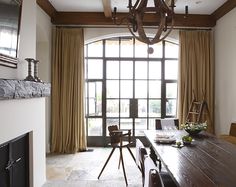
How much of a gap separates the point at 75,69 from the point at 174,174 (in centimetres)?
437

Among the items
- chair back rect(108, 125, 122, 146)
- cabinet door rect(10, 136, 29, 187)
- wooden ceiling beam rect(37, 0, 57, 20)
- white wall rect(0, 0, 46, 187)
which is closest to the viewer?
white wall rect(0, 0, 46, 187)

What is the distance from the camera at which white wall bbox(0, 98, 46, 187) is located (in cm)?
268

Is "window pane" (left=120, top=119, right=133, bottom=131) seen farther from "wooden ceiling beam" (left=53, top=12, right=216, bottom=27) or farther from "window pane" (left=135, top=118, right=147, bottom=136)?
"wooden ceiling beam" (left=53, top=12, right=216, bottom=27)

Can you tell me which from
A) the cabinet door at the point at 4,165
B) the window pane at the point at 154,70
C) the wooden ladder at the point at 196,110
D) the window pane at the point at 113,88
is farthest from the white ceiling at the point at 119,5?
the cabinet door at the point at 4,165

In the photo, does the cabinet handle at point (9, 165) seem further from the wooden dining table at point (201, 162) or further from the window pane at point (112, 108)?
the window pane at point (112, 108)

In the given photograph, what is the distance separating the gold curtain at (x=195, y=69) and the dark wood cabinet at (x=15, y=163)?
384 cm

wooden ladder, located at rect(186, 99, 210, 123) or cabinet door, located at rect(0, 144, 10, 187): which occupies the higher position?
wooden ladder, located at rect(186, 99, 210, 123)

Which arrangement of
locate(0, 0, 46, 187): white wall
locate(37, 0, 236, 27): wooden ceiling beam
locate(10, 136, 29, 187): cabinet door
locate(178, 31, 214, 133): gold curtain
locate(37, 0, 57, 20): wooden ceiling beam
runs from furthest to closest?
locate(178, 31, 214, 133): gold curtain → locate(37, 0, 236, 27): wooden ceiling beam → locate(37, 0, 57, 20): wooden ceiling beam → locate(10, 136, 29, 187): cabinet door → locate(0, 0, 46, 187): white wall

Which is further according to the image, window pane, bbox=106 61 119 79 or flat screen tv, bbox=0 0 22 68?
window pane, bbox=106 61 119 79

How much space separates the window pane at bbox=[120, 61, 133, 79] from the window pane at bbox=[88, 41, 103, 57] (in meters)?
0.60

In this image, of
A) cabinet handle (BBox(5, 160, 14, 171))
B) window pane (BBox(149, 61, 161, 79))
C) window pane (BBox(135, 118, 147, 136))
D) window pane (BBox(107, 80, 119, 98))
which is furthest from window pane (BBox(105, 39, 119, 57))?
cabinet handle (BBox(5, 160, 14, 171))

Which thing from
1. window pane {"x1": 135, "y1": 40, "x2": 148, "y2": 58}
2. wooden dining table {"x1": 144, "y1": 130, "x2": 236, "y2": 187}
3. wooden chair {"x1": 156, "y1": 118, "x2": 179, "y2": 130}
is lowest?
wooden dining table {"x1": 144, "y1": 130, "x2": 236, "y2": 187}

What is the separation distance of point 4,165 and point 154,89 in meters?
4.56

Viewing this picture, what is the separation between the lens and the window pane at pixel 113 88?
Result: 21.9 feet
